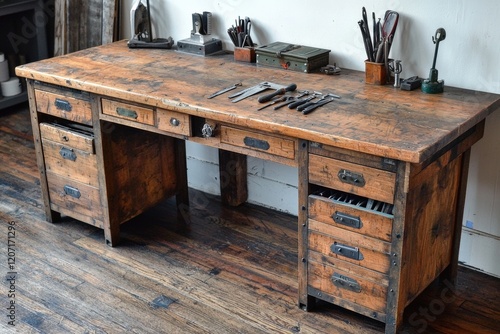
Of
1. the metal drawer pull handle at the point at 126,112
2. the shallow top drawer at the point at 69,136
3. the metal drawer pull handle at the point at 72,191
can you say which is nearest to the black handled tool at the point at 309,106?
the metal drawer pull handle at the point at 126,112

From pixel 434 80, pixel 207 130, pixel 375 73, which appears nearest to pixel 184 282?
pixel 207 130

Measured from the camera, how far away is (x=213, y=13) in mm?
3711

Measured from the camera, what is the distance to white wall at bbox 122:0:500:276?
2891 mm

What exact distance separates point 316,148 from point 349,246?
1.32 feet

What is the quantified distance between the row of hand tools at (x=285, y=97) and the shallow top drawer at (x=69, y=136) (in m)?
0.76

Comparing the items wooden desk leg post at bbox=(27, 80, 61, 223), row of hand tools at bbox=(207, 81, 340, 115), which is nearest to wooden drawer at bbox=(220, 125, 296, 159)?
row of hand tools at bbox=(207, 81, 340, 115)

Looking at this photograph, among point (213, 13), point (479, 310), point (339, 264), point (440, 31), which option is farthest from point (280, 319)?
point (213, 13)

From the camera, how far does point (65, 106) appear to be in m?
3.34

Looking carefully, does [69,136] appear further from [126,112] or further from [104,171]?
[126,112]

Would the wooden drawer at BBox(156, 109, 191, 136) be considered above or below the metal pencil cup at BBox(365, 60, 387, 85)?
below

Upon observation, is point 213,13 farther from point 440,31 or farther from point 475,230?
point 475,230

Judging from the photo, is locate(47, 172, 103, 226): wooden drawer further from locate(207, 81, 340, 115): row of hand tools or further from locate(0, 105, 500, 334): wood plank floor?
locate(207, 81, 340, 115): row of hand tools

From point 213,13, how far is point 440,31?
131 cm

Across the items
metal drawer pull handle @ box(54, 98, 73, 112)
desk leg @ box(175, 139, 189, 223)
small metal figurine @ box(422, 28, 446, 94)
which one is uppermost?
small metal figurine @ box(422, 28, 446, 94)
